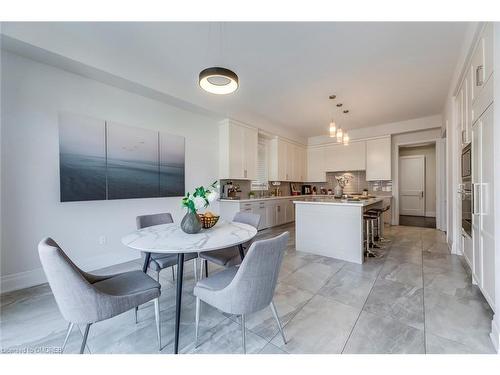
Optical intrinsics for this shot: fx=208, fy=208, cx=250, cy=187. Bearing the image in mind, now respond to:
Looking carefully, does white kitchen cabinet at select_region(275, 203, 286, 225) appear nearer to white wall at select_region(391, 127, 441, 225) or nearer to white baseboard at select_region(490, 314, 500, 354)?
white wall at select_region(391, 127, 441, 225)

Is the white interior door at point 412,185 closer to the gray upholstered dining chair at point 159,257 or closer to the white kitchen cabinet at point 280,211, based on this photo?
the white kitchen cabinet at point 280,211

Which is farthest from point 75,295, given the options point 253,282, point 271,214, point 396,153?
point 396,153

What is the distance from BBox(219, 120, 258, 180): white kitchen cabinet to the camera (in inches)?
181

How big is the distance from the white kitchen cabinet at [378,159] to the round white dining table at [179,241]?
5281 mm

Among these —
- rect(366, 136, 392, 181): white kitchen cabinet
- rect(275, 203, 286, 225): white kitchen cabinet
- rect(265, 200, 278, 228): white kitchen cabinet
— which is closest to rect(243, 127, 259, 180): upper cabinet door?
rect(265, 200, 278, 228): white kitchen cabinet

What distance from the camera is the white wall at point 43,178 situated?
2309mm

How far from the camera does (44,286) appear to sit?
243 cm

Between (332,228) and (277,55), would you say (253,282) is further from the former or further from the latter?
(277,55)

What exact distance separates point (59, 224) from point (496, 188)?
438cm

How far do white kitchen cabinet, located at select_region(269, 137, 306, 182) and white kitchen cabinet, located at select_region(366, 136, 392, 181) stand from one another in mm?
1934

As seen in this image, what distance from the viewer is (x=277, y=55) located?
2689 mm

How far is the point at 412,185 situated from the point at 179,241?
29.9ft
